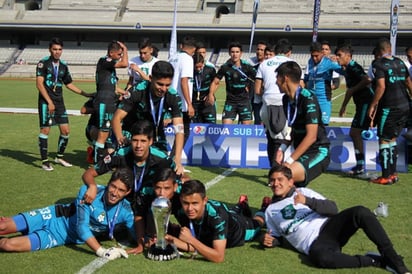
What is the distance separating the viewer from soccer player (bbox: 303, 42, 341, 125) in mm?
8078

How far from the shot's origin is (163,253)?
4.28m

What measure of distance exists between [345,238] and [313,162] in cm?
92

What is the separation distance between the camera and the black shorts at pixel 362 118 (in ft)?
25.9

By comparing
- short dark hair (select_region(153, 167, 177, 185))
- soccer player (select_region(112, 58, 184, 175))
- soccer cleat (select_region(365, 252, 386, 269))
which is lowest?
soccer cleat (select_region(365, 252, 386, 269))

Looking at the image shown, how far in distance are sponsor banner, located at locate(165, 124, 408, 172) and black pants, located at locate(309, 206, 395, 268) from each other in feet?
13.9

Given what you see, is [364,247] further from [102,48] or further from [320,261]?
[102,48]

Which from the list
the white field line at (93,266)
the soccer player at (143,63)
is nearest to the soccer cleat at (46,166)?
the soccer player at (143,63)

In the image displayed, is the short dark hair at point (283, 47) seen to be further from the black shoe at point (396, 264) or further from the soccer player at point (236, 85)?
the black shoe at point (396, 264)

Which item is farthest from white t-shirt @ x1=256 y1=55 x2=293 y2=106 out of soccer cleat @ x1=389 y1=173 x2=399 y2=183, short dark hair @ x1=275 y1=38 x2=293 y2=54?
soccer cleat @ x1=389 y1=173 x2=399 y2=183

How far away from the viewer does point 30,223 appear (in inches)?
178

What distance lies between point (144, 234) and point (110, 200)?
45 centimetres

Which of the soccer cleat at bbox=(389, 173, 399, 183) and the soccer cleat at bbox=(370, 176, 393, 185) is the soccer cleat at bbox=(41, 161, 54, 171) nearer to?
the soccer cleat at bbox=(370, 176, 393, 185)

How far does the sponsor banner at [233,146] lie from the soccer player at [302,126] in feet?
11.1

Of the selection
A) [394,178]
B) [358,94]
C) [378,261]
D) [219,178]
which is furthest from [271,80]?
[378,261]
